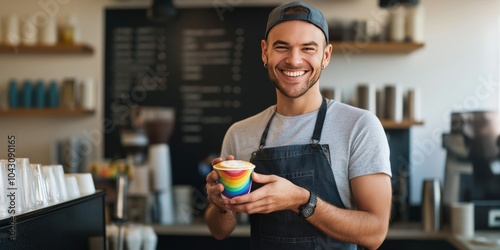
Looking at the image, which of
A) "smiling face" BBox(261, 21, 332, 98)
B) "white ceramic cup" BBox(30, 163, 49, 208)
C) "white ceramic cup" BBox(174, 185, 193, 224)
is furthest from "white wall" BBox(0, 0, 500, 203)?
"white ceramic cup" BBox(30, 163, 49, 208)

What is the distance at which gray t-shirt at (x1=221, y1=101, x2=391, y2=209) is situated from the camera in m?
1.48

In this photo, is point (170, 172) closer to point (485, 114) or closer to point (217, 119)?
point (217, 119)

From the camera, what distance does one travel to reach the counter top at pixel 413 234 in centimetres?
281

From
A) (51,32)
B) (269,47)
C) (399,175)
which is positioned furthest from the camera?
(51,32)

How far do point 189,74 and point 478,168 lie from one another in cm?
209

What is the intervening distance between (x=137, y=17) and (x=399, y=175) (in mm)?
2243

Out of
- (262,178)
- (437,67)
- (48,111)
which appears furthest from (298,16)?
(48,111)

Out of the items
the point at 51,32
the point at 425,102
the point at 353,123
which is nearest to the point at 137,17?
the point at 51,32

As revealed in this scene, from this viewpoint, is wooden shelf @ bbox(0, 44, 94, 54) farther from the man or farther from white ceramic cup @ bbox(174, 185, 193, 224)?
the man

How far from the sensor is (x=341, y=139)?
5.06ft

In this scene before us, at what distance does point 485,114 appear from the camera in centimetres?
323

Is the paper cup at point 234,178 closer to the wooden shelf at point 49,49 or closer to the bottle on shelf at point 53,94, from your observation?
the wooden shelf at point 49,49

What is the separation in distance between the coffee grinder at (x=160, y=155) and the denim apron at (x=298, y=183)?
2.07 meters

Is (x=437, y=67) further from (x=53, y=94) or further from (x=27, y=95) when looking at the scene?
(x=27, y=95)
